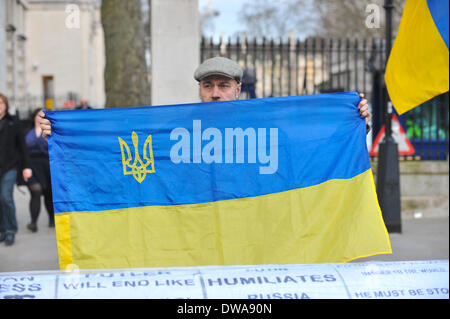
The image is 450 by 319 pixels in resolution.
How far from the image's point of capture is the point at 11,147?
26.7ft

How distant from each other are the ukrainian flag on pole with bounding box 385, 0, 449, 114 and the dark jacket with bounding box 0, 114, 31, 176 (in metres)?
6.04

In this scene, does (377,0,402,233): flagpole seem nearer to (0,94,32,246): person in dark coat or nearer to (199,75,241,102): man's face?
(199,75,241,102): man's face

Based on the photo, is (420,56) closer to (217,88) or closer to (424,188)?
(217,88)

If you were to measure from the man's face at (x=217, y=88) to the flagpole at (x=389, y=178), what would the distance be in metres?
5.30

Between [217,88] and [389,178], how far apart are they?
18.1ft

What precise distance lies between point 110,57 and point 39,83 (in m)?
27.7

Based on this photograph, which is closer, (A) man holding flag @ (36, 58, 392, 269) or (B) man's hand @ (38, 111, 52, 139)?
(A) man holding flag @ (36, 58, 392, 269)

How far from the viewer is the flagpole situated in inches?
347

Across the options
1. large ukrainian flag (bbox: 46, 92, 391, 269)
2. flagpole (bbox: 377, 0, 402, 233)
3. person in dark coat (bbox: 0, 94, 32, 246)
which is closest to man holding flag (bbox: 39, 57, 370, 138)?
large ukrainian flag (bbox: 46, 92, 391, 269)

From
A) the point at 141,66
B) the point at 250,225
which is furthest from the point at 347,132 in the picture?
the point at 141,66

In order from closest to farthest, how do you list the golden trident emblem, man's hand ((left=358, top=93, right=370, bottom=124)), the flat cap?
the golden trident emblem → man's hand ((left=358, top=93, right=370, bottom=124)) → the flat cap

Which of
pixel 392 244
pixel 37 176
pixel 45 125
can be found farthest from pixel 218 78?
pixel 37 176

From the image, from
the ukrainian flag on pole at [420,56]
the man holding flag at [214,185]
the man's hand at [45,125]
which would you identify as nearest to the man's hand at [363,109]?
the man holding flag at [214,185]
